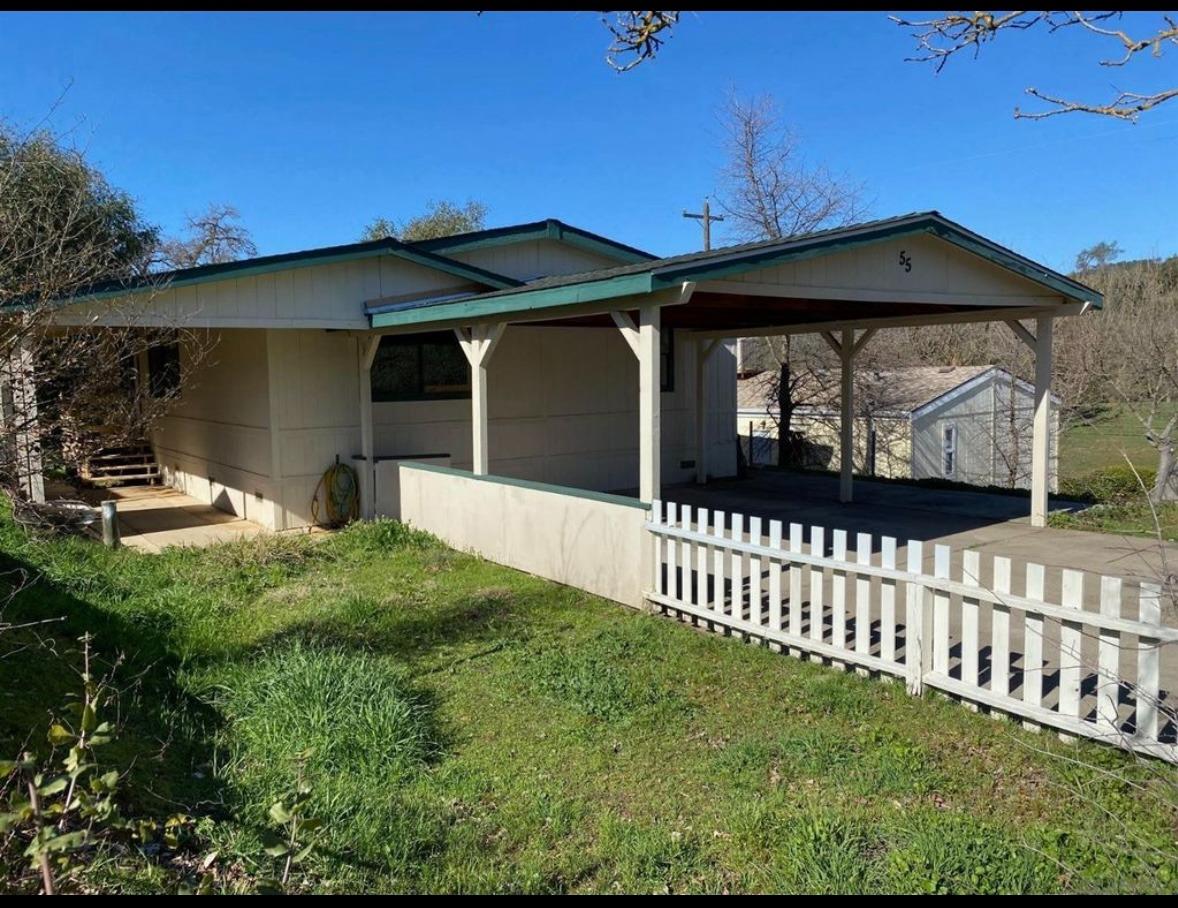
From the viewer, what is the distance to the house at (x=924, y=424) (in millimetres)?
18641

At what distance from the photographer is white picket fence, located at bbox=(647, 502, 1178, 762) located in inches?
142

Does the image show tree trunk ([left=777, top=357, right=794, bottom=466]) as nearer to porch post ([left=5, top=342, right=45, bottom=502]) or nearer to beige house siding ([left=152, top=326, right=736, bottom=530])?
beige house siding ([left=152, top=326, right=736, bottom=530])

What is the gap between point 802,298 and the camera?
7.11m

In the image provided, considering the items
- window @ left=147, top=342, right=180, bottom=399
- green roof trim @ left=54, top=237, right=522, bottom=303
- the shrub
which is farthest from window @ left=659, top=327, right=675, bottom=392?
window @ left=147, top=342, right=180, bottom=399

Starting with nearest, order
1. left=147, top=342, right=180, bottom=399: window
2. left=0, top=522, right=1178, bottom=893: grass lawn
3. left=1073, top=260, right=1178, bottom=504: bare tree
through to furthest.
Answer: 1. left=0, top=522, right=1178, bottom=893: grass lawn
2. left=1073, top=260, right=1178, bottom=504: bare tree
3. left=147, top=342, right=180, bottom=399: window

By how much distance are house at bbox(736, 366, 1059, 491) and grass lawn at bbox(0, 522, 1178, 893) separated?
1427 cm

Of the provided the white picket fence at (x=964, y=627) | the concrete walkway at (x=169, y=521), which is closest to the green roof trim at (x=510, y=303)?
the white picket fence at (x=964, y=627)

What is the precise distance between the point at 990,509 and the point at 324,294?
841 cm

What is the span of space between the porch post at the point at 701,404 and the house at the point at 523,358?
33 mm

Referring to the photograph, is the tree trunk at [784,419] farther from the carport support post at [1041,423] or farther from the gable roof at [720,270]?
the gable roof at [720,270]

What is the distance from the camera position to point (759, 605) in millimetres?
5395

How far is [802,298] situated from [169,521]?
8645 mm

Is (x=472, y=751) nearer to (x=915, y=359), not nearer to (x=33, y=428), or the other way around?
(x=33, y=428)

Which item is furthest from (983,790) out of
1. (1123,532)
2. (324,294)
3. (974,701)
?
(324,294)
